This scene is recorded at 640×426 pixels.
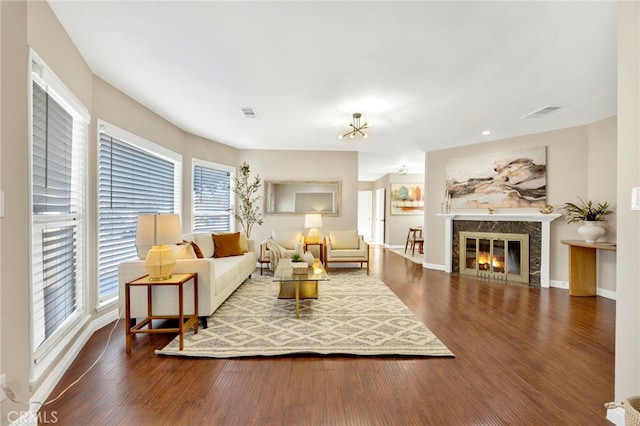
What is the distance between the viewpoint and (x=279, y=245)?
541 centimetres

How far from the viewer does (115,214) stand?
3158 millimetres

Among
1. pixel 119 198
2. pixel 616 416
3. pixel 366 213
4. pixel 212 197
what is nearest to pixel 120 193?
pixel 119 198

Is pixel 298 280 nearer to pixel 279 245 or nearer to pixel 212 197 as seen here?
pixel 279 245

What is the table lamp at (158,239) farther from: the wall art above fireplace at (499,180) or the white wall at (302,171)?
the wall art above fireplace at (499,180)

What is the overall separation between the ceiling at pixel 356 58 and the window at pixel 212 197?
4.56 feet

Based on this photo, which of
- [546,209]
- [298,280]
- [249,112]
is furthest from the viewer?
[546,209]

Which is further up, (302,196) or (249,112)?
(249,112)

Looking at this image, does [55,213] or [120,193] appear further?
[120,193]

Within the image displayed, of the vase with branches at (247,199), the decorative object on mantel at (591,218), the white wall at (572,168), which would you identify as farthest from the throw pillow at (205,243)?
the decorative object on mantel at (591,218)

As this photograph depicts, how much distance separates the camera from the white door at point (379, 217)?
394 inches

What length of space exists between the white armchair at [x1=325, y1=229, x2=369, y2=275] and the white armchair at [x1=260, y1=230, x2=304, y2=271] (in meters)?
0.60

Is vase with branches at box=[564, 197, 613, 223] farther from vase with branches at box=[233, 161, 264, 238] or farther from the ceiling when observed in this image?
vase with branches at box=[233, 161, 264, 238]

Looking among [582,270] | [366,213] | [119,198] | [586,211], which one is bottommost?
[582,270]

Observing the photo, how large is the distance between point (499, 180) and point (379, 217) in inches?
211
